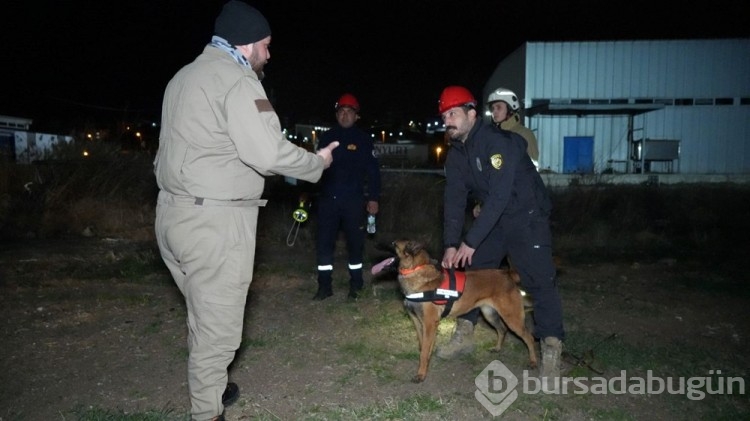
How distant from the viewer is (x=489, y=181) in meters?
3.98

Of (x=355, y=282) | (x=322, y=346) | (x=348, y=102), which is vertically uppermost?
(x=348, y=102)

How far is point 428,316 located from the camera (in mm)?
3998

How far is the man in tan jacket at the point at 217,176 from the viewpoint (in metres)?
2.71

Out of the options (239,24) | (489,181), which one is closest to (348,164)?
(489,181)

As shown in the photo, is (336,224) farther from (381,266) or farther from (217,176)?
(217,176)

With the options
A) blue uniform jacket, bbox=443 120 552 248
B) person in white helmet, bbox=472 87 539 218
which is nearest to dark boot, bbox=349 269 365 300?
person in white helmet, bbox=472 87 539 218

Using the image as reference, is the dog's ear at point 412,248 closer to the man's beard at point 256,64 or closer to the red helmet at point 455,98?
the red helmet at point 455,98

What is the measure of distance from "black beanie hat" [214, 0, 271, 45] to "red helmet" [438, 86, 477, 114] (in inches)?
62.6

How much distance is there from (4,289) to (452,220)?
17.8 feet

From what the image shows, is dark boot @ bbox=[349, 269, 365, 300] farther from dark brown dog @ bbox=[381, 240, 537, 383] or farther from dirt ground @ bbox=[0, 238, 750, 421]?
dark brown dog @ bbox=[381, 240, 537, 383]

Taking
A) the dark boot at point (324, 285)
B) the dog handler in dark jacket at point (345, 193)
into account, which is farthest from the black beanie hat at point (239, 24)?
the dark boot at point (324, 285)

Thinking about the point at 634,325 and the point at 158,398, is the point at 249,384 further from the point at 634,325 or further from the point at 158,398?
the point at 634,325

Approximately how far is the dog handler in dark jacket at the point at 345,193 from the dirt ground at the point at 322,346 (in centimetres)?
45

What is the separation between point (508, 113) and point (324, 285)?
9.26 ft
